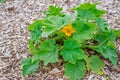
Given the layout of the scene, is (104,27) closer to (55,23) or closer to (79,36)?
(79,36)

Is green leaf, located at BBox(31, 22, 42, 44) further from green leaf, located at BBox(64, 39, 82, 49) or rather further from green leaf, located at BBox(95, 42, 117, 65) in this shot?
green leaf, located at BBox(95, 42, 117, 65)

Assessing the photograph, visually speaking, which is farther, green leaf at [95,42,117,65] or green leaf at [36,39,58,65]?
green leaf at [95,42,117,65]

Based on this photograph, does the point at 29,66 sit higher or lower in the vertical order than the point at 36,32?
lower

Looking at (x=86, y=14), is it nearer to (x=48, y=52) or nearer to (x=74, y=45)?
(x=74, y=45)

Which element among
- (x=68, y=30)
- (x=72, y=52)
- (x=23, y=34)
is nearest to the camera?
(x=72, y=52)

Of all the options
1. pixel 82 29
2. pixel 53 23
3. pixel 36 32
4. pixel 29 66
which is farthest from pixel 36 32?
pixel 82 29

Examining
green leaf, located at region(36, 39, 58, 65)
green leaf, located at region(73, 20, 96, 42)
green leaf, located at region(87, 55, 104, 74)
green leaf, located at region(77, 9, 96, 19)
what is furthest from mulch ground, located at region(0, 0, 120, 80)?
green leaf, located at region(77, 9, 96, 19)

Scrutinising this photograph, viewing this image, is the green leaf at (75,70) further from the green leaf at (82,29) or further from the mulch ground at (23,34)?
the green leaf at (82,29)

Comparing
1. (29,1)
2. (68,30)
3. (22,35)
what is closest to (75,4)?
(29,1)
